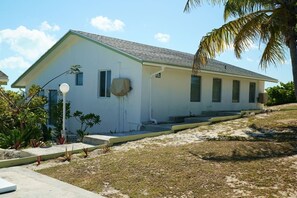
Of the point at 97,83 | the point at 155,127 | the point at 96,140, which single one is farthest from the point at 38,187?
the point at 97,83

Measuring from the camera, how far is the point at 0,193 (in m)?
5.92

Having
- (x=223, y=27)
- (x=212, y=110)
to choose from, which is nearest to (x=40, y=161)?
(x=223, y=27)

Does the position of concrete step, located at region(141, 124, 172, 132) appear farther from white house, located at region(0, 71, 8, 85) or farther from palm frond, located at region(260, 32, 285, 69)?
white house, located at region(0, 71, 8, 85)

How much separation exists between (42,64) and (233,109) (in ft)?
40.0

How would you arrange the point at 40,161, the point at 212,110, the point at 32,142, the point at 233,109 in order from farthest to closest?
the point at 233,109
the point at 212,110
the point at 32,142
the point at 40,161

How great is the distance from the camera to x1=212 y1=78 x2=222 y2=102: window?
1772cm

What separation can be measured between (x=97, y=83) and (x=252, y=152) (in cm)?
944

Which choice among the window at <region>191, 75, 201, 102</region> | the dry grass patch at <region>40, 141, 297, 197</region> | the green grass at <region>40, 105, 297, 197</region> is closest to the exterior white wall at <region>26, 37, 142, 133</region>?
the window at <region>191, 75, 201, 102</region>

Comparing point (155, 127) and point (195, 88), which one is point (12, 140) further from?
A: point (195, 88)

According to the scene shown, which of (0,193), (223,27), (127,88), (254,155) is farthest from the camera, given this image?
(127,88)

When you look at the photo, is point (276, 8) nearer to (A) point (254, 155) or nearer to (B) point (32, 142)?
(A) point (254, 155)

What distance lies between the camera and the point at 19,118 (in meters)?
12.2

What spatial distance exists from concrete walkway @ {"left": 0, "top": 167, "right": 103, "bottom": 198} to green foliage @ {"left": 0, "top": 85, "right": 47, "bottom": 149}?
3.42 meters

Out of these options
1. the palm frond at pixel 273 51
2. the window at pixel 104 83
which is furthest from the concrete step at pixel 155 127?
the palm frond at pixel 273 51
